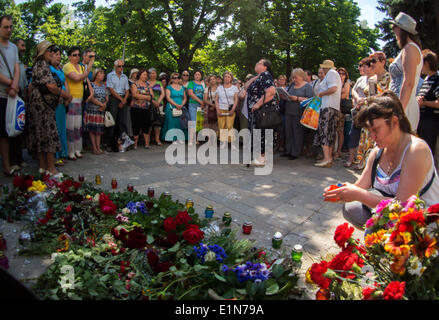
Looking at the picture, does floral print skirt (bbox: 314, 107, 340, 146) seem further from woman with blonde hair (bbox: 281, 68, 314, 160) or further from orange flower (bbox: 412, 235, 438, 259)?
orange flower (bbox: 412, 235, 438, 259)

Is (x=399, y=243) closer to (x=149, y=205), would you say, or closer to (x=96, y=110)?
(x=149, y=205)

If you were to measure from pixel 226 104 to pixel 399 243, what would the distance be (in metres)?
6.40

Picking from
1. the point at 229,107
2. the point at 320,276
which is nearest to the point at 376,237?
the point at 320,276

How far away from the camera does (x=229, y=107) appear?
7.82 meters

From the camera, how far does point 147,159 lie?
6539 millimetres

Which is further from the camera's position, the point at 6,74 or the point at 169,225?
the point at 6,74

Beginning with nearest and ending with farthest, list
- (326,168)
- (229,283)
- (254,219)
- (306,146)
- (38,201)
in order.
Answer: (229,283)
(38,201)
(254,219)
(326,168)
(306,146)

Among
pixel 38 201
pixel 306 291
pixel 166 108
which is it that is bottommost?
pixel 306 291

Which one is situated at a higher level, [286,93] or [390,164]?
[286,93]

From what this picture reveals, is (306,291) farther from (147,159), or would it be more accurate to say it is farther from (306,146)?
(306,146)

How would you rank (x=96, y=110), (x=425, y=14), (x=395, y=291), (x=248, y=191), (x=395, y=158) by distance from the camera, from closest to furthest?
(x=395, y=291)
(x=395, y=158)
(x=248, y=191)
(x=96, y=110)
(x=425, y=14)
